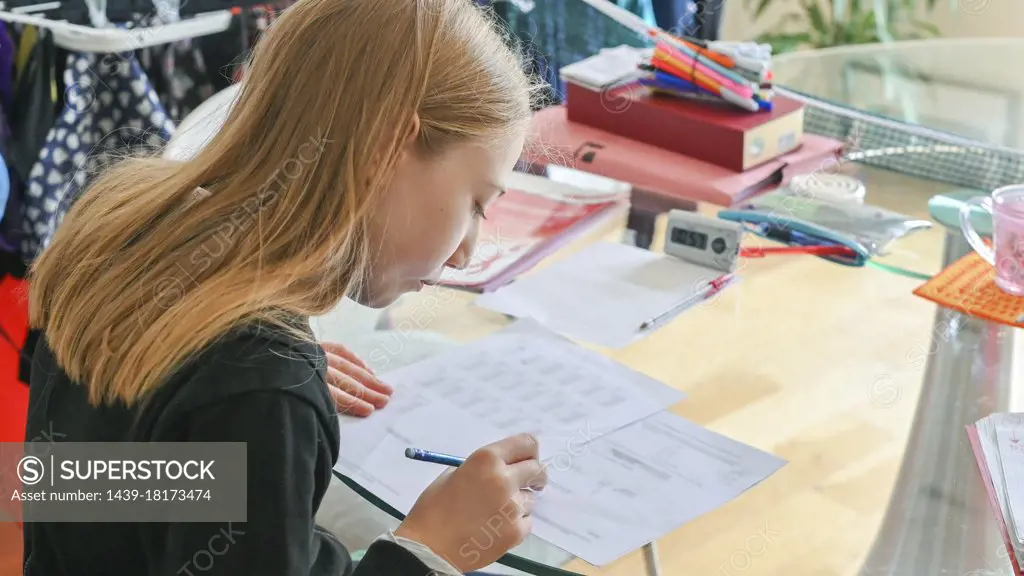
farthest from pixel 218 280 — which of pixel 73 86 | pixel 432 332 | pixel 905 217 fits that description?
pixel 73 86

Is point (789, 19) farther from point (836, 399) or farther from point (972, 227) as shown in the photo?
point (836, 399)

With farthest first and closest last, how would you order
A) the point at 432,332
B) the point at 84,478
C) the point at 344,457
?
the point at 432,332, the point at 344,457, the point at 84,478

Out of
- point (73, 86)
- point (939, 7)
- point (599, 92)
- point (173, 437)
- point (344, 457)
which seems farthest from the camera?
point (939, 7)

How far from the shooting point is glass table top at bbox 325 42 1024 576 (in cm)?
91

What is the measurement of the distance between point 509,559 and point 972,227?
34.1 inches

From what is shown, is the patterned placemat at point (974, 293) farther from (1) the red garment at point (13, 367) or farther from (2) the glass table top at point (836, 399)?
(1) the red garment at point (13, 367)

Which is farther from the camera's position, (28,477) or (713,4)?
(713,4)

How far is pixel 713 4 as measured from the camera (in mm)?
3049

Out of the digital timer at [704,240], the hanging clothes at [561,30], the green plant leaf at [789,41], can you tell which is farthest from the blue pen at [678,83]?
the green plant leaf at [789,41]

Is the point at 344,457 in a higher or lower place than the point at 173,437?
lower

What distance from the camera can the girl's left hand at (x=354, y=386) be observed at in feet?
3.63

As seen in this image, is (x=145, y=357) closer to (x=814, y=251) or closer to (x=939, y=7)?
(x=814, y=251)

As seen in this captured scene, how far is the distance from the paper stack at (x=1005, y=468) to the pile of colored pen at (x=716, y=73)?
0.72 metres

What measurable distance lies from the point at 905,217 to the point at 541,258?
0.50m
